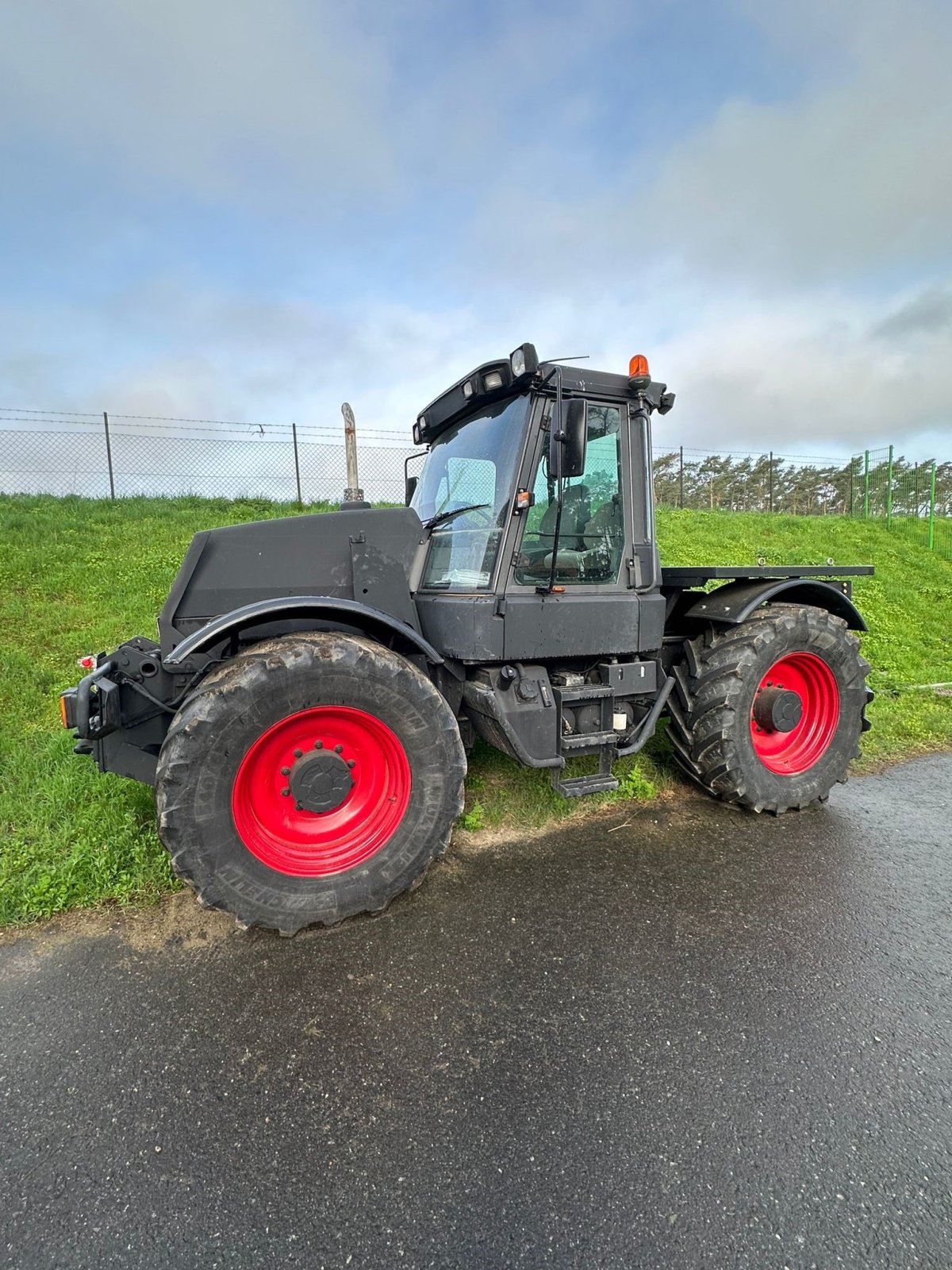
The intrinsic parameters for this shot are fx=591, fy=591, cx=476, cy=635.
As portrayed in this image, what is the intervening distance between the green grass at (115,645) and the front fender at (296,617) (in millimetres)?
1094

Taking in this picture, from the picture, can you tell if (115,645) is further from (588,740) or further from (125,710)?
(588,740)

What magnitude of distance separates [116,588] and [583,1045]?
24.2 feet

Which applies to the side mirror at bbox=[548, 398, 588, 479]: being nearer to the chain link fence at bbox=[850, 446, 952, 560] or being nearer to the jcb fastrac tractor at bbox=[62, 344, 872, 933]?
the jcb fastrac tractor at bbox=[62, 344, 872, 933]

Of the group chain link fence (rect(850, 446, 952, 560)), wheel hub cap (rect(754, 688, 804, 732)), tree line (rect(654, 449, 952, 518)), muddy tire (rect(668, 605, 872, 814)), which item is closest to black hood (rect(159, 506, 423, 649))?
muddy tire (rect(668, 605, 872, 814))

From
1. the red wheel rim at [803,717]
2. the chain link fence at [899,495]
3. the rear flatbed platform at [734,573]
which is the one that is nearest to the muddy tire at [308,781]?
the rear flatbed platform at [734,573]

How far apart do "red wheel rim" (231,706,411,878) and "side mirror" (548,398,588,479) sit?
143 cm

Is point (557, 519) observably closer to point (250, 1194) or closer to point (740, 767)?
point (740, 767)

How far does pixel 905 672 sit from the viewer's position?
7.07 meters

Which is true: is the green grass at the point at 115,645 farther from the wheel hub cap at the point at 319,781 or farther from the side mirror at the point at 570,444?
the side mirror at the point at 570,444

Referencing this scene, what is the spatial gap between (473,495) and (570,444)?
77 centimetres

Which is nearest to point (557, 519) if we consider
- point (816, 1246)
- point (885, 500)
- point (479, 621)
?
point (479, 621)

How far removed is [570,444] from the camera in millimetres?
2695

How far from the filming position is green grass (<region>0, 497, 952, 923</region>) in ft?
9.56

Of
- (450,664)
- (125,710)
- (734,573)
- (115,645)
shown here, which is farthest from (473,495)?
(115,645)
